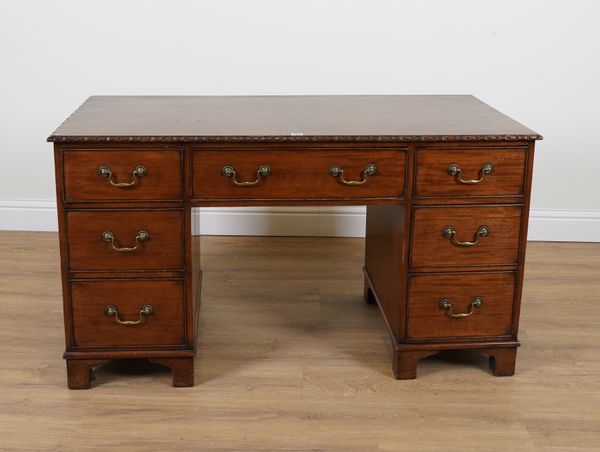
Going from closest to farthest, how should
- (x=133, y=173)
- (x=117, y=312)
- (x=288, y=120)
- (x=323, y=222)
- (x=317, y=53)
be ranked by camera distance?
(x=133, y=173)
(x=117, y=312)
(x=288, y=120)
(x=317, y=53)
(x=323, y=222)

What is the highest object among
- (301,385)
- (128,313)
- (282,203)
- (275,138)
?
(275,138)

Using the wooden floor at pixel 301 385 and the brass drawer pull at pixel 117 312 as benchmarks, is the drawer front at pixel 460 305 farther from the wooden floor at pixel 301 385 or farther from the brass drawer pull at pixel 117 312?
the brass drawer pull at pixel 117 312

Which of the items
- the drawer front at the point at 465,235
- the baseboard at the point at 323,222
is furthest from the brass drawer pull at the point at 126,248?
the baseboard at the point at 323,222

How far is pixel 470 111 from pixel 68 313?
52.5 inches

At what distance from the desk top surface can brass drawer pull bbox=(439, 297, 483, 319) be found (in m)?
0.47

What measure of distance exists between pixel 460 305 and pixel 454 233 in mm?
217

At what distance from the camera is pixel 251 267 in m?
3.55

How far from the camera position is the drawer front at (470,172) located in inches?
95.1

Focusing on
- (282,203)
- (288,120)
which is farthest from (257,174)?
(288,120)

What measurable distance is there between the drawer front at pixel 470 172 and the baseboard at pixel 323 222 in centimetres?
151

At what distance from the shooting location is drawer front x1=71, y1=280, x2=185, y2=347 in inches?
96.7


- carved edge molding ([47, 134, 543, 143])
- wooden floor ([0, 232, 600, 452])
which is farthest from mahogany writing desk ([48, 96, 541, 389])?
wooden floor ([0, 232, 600, 452])

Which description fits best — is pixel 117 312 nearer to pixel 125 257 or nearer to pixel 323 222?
pixel 125 257

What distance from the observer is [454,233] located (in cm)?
248
